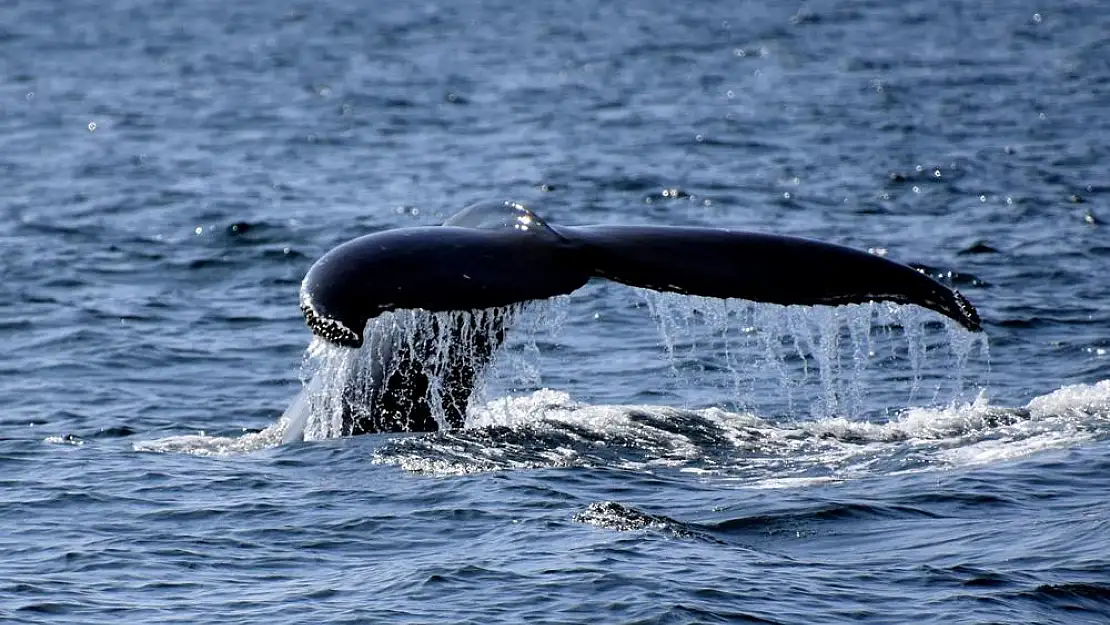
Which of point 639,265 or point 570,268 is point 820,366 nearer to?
point 639,265

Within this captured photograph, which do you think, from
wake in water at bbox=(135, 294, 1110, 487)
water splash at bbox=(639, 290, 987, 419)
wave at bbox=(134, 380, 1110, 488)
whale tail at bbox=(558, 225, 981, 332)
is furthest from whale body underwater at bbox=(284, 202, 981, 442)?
water splash at bbox=(639, 290, 987, 419)

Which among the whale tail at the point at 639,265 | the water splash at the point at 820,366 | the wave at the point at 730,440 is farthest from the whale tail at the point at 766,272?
the water splash at the point at 820,366

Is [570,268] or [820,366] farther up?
[570,268]

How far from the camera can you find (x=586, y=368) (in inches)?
549

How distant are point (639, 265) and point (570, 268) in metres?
0.28

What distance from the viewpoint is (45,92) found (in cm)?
3422

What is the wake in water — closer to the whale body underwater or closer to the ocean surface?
the ocean surface

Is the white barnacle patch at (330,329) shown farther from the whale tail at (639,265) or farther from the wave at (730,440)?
the wave at (730,440)

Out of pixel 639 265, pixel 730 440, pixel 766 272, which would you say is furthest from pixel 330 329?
pixel 730 440

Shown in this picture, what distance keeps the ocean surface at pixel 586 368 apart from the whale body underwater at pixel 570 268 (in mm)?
225

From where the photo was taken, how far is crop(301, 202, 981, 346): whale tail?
7953mm

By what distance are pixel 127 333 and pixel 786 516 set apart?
8.09m

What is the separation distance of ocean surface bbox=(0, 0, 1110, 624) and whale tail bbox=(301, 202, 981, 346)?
223mm

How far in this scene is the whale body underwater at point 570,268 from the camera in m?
7.70
